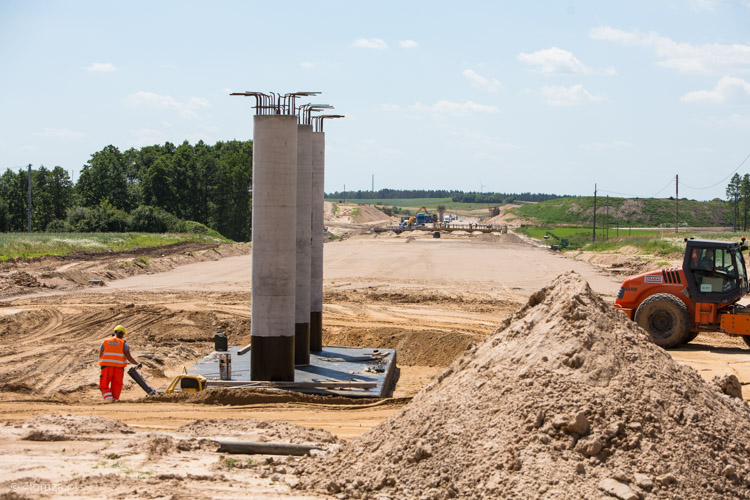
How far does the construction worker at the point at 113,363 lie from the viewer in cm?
1247

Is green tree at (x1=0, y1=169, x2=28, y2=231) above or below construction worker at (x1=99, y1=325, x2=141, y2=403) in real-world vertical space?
above

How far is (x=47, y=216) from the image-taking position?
7881cm

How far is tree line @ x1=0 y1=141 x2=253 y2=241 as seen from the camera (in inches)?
3088

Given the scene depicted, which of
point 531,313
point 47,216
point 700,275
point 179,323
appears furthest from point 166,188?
point 531,313

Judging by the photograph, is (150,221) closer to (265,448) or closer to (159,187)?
(159,187)

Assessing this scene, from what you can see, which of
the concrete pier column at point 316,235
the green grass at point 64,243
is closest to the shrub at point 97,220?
the green grass at point 64,243

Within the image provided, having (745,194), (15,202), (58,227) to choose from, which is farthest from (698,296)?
(745,194)

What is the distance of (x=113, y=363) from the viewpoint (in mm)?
12500

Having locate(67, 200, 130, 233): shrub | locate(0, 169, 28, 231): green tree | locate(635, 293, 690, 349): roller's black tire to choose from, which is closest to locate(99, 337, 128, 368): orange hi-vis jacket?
locate(635, 293, 690, 349): roller's black tire

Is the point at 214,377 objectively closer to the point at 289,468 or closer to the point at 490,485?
the point at 289,468

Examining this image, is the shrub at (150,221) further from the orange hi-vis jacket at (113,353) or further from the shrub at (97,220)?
the orange hi-vis jacket at (113,353)

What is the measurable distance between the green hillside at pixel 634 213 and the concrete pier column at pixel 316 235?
121272 mm

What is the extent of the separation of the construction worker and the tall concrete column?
3592 millimetres

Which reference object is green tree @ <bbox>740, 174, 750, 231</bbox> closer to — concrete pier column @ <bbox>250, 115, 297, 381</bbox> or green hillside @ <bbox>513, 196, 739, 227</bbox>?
green hillside @ <bbox>513, 196, 739, 227</bbox>
